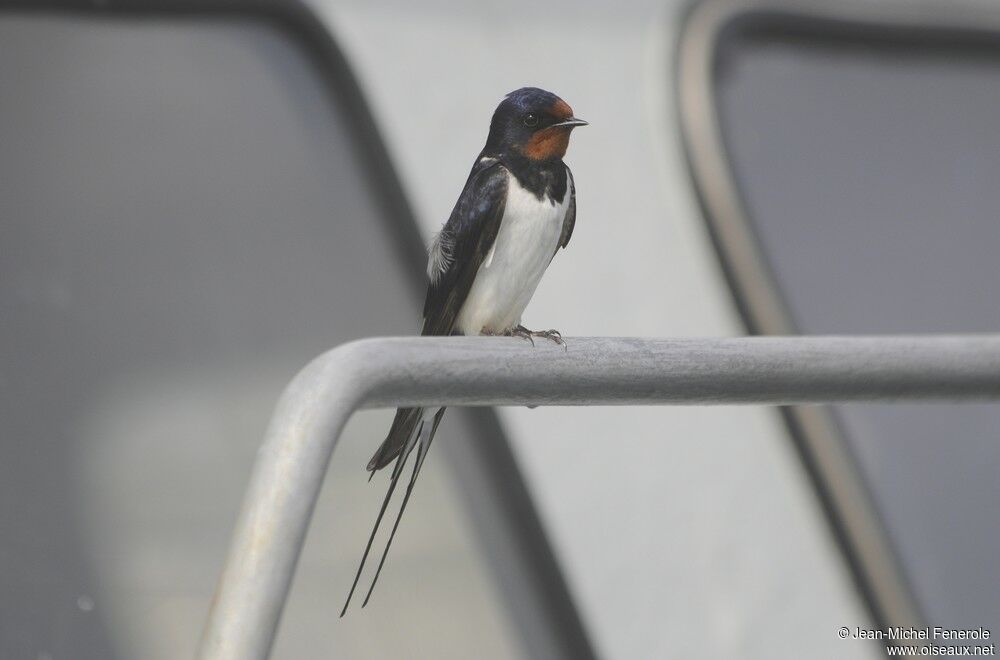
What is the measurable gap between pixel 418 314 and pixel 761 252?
1.26 ft

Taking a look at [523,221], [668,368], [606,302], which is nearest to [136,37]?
[606,302]

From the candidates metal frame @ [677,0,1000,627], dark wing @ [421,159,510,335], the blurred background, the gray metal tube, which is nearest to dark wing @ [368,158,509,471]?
dark wing @ [421,159,510,335]

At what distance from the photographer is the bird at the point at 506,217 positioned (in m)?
0.91

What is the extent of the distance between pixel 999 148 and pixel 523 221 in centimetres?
104

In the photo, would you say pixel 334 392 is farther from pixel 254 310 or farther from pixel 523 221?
pixel 254 310

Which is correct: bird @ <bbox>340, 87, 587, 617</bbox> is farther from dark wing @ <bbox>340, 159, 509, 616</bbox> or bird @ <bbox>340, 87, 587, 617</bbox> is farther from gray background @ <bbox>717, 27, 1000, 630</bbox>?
gray background @ <bbox>717, 27, 1000, 630</bbox>

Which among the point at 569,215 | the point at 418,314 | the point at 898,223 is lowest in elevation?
the point at 898,223

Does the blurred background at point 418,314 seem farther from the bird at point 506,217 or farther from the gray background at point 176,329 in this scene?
the bird at point 506,217

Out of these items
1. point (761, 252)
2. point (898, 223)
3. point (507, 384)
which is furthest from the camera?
point (898, 223)

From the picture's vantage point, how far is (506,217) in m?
0.91

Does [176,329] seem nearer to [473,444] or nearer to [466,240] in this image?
[473,444]

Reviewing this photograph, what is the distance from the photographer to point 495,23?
1526 millimetres

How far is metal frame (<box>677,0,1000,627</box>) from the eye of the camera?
4.80 ft

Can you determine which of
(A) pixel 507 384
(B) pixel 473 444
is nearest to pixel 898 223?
(B) pixel 473 444
